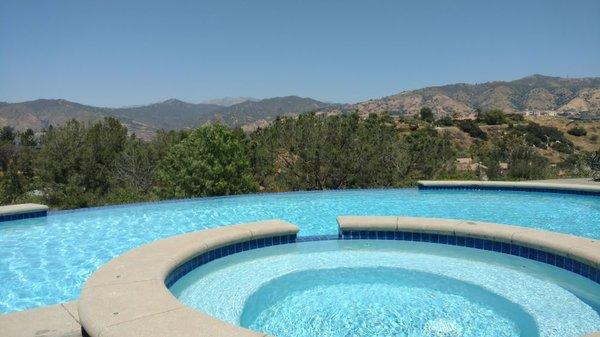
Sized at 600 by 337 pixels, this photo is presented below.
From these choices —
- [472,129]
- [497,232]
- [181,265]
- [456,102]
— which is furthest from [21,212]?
[456,102]

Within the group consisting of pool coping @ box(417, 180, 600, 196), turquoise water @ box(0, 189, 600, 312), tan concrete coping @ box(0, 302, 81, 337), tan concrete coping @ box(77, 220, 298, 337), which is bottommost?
turquoise water @ box(0, 189, 600, 312)

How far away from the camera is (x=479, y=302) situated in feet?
22.4

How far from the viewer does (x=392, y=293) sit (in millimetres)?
7301

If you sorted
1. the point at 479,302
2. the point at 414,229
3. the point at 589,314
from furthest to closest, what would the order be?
1. the point at 414,229
2. the point at 479,302
3. the point at 589,314

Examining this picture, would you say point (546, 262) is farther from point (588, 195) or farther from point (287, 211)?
point (588, 195)

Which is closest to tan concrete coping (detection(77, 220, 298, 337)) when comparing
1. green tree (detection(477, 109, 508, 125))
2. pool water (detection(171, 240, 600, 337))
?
pool water (detection(171, 240, 600, 337))

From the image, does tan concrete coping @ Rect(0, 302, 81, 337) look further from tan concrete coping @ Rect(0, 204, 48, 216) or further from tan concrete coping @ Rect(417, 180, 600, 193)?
tan concrete coping @ Rect(417, 180, 600, 193)

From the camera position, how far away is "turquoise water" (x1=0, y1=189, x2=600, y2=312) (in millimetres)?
8383

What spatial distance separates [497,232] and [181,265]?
18.9 ft

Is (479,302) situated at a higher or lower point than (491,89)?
lower

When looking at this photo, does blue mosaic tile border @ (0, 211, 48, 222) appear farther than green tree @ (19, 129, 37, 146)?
No

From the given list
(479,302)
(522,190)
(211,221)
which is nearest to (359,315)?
(479,302)

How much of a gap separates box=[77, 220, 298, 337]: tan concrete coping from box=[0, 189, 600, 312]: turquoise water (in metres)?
1.48

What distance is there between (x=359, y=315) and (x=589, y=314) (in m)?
3.04
